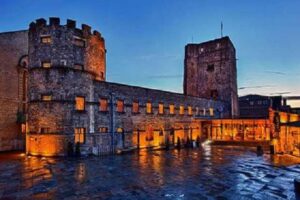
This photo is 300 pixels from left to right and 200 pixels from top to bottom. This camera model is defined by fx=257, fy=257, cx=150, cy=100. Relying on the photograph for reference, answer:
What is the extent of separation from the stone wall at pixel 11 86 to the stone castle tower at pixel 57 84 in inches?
217

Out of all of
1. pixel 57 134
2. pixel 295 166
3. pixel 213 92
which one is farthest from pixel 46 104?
pixel 213 92

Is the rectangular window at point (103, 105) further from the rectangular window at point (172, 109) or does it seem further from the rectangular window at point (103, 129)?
the rectangular window at point (172, 109)

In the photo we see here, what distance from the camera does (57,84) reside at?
23625 mm

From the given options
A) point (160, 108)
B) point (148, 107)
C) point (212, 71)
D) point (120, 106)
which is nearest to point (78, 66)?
point (120, 106)

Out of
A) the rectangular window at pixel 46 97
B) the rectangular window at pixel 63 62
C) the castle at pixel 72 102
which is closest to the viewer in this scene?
the castle at pixel 72 102

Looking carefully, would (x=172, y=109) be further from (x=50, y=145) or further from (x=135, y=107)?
(x=50, y=145)

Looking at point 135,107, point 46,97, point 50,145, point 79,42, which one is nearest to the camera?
point 50,145

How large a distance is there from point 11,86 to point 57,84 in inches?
353

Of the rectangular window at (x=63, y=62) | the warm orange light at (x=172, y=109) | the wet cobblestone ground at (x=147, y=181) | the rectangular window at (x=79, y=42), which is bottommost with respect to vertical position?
the wet cobblestone ground at (x=147, y=181)

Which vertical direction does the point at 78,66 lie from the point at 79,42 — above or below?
below

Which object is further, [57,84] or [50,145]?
[57,84]

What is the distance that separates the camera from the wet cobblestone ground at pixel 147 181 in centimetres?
1095

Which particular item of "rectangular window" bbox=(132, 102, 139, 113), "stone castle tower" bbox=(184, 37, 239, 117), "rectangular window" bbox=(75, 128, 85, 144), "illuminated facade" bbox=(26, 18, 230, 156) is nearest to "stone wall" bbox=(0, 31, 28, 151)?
"illuminated facade" bbox=(26, 18, 230, 156)

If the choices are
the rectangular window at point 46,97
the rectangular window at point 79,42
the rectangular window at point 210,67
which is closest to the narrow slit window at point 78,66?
the rectangular window at point 79,42
